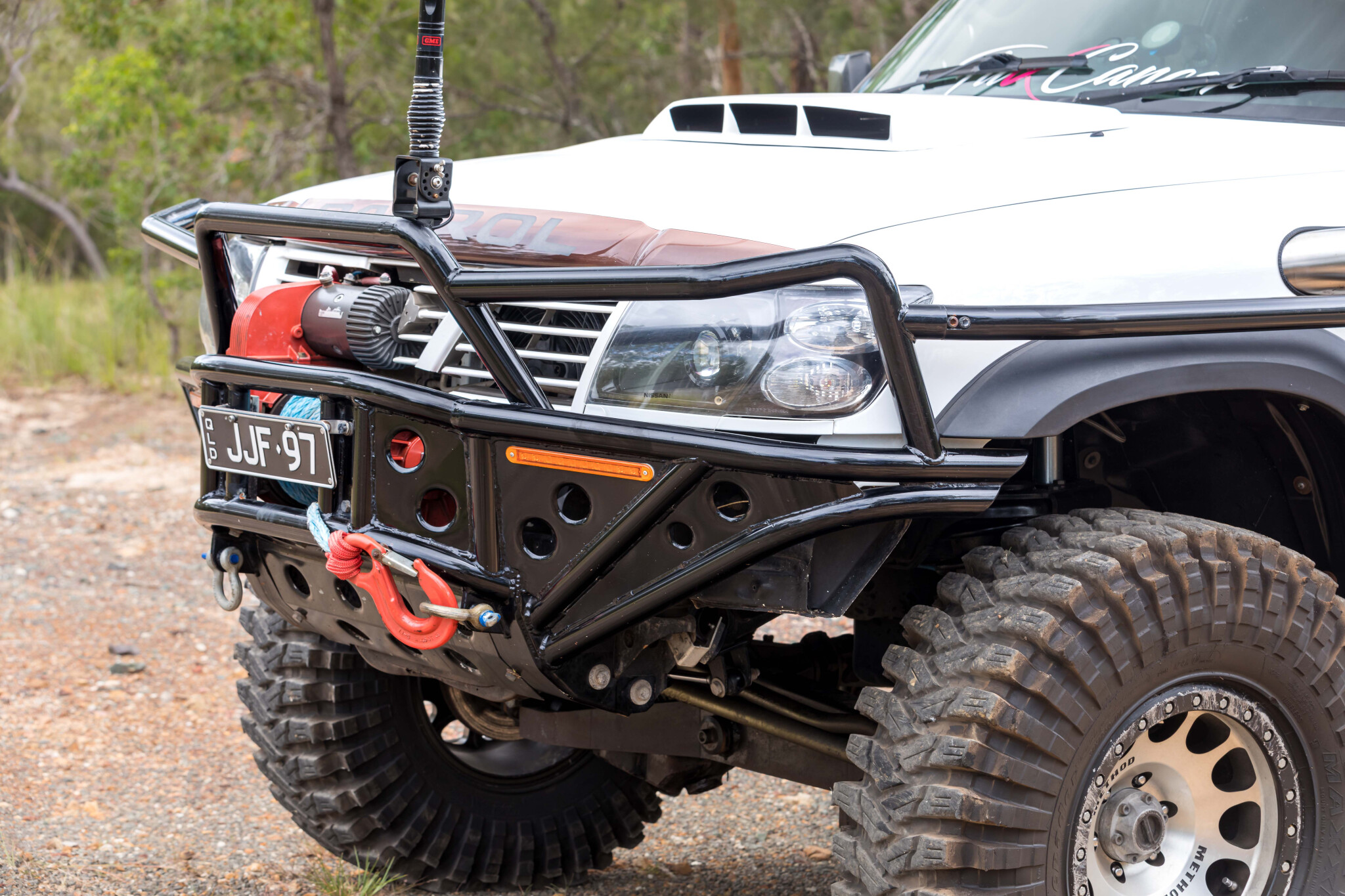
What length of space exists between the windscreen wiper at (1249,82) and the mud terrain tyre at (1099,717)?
1.07 meters

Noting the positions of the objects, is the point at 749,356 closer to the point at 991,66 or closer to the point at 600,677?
the point at 600,677

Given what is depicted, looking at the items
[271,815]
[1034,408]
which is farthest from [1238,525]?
[271,815]

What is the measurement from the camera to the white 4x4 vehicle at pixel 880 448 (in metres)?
2.09

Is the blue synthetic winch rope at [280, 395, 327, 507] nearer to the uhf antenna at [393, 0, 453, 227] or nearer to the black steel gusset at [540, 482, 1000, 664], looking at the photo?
the uhf antenna at [393, 0, 453, 227]

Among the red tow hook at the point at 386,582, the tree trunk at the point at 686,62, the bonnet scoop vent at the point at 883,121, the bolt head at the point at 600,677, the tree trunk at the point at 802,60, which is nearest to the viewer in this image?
the red tow hook at the point at 386,582

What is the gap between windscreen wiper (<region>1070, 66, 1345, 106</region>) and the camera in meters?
2.83

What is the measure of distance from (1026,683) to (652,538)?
0.63 metres

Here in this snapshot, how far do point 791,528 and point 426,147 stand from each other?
917mm

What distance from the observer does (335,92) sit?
10.1 metres

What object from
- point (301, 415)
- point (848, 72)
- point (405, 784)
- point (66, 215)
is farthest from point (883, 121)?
point (66, 215)

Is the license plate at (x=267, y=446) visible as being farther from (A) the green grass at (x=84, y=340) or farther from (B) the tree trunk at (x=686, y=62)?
(B) the tree trunk at (x=686, y=62)

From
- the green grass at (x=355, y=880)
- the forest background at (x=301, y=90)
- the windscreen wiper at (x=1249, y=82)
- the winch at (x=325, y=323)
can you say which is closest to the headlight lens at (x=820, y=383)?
the winch at (x=325, y=323)

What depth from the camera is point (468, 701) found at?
3.28 m

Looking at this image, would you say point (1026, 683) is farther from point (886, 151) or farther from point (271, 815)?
point (271, 815)
